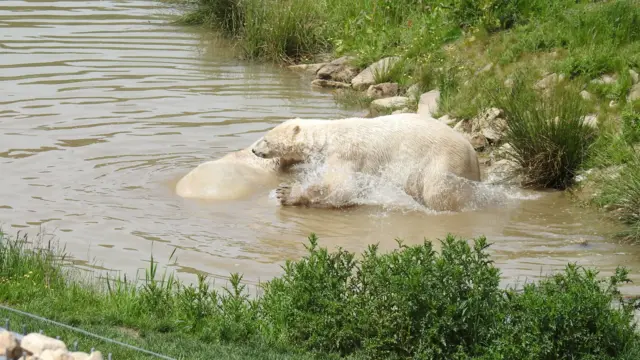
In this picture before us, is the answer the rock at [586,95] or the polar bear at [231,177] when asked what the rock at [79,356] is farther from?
the rock at [586,95]

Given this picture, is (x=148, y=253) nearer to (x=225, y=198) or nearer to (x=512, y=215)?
(x=225, y=198)

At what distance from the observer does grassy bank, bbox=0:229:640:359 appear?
627 cm

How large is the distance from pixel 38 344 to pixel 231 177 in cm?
593

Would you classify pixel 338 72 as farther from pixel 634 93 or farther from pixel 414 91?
pixel 634 93

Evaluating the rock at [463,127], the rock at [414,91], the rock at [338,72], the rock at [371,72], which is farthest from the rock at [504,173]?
the rock at [338,72]

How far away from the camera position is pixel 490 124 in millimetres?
12781

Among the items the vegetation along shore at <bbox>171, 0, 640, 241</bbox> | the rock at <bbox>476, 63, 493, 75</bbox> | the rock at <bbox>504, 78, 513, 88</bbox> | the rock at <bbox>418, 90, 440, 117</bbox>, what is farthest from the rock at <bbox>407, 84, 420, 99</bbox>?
the rock at <bbox>504, 78, 513, 88</bbox>

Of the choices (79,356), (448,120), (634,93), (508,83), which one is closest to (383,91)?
(448,120)

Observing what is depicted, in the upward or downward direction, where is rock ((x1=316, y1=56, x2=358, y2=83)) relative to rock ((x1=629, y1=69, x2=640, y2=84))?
downward

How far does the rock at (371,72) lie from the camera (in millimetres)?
16766

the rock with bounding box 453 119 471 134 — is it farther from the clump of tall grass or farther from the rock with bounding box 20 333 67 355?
the rock with bounding box 20 333 67 355

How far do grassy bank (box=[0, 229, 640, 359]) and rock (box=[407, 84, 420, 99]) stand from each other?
8.51m

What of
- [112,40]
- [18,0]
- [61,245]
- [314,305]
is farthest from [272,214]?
[18,0]

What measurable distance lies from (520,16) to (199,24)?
7741 millimetres
